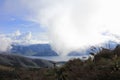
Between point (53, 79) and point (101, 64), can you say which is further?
point (53, 79)

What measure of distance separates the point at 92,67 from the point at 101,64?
1.65 ft

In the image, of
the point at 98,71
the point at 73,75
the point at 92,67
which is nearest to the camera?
the point at 98,71

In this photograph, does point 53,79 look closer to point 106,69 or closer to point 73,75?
point 73,75

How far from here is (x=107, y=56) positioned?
17547 millimetres

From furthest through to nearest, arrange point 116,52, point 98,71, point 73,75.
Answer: point 116,52 < point 73,75 < point 98,71

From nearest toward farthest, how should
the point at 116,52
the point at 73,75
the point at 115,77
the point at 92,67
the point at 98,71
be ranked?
the point at 115,77 < the point at 98,71 < the point at 73,75 < the point at 92,67 < the point at 116,52

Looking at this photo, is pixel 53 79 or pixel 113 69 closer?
pixel 113 69

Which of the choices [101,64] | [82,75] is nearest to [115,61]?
[101,64]

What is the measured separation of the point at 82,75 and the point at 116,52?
4649mm

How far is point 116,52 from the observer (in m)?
17.5

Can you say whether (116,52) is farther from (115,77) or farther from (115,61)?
(115,77)

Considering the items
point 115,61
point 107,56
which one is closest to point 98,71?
point 115,61

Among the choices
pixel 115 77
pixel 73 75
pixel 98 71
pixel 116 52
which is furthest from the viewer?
pixel 116 52

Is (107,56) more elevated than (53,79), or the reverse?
(107,56)
